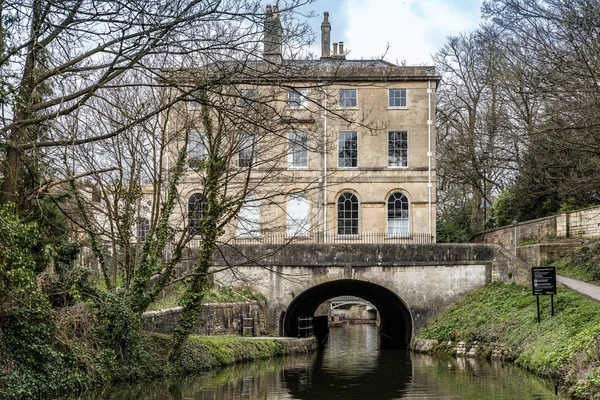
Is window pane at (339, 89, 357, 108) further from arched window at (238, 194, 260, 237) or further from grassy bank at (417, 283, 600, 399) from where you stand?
grassy bank at (417, 283, 600, 399)

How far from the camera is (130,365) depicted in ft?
55.5

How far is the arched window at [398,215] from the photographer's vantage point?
3256 centimetres

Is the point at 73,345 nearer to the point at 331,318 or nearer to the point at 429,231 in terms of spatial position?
the point at 429,231

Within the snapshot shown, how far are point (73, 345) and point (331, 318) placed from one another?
40207 millimetres

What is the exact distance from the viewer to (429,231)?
32500 mm

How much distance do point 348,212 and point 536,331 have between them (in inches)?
496

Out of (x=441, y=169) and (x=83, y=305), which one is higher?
Answer: (x=441, y=169)

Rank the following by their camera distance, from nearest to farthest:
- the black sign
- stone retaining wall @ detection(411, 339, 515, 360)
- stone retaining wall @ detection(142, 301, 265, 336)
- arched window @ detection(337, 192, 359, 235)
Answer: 1. the black sign
2. stone retaining wall @ detection(411, 339, 515, 360)
3. stone retaining wall @ detection(142, 301, 265, 336)
4. arched window @ detection(337, 192, 359, 235)

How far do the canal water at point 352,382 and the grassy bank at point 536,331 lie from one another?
1.77ft

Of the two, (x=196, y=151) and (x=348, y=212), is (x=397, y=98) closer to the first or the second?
(x=348, y=212)

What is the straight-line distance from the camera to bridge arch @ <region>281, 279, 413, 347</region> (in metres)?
29.0

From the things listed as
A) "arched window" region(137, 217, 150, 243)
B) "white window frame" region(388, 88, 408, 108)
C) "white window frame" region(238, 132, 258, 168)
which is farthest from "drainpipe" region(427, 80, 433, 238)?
"white window frame" region(238, 132, 258, 168)

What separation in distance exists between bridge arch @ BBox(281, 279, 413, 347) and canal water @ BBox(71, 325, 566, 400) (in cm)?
450

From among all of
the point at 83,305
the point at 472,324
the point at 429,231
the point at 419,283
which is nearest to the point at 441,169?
the point at 429,231
